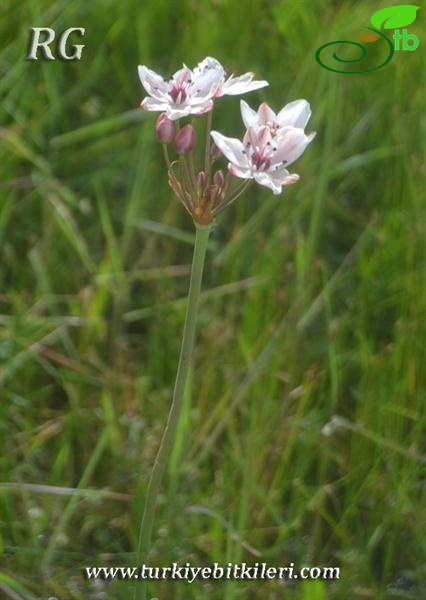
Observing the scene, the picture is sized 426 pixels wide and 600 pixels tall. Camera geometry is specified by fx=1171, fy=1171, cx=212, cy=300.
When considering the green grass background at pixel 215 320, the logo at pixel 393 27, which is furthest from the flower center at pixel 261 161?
the logo at pixel 393 27

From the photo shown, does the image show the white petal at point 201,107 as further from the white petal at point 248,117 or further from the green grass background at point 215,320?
the green grass background at point 215,320

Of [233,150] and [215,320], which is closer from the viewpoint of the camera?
[233,150]

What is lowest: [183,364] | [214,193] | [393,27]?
[183,364]

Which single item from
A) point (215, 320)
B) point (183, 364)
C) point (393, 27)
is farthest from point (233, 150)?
point (393, 27)

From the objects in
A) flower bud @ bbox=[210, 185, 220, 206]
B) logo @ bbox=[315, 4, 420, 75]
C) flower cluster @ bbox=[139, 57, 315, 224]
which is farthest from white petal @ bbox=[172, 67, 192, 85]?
logo @ bbox=[315, 4, 420, 75]

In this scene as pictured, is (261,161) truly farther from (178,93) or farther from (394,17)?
(394,17)
